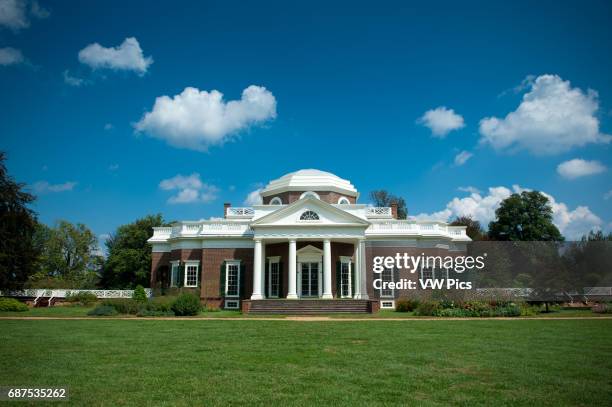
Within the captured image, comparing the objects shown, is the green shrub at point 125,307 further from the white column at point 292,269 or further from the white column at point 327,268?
the white column at point 327,268

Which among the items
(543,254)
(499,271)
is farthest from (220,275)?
(543,254)

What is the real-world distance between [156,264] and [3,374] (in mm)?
31113

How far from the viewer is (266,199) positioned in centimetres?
4109

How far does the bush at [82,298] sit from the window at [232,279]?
1155cm

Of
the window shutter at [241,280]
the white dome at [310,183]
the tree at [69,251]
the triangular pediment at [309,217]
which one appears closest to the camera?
the triangular pediment at [309,217]

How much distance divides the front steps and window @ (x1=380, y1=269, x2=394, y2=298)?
20.0 ft

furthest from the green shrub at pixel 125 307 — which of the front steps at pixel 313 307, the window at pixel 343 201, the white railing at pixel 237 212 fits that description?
the window at pixel 343 201

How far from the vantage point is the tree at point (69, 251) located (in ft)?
213

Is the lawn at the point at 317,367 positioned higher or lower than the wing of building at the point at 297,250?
lower

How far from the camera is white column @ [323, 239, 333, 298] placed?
103 feet

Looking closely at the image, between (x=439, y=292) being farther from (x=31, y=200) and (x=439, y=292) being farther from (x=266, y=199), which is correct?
(x=31, y=200)

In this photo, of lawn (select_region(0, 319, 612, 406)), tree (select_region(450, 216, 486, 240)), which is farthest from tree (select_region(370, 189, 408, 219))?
lawn (select_region(0, 319, 612, 406))

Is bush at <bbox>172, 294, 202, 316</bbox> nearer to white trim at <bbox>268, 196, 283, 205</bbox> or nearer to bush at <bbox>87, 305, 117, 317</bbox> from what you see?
bush at <bbox>87, 305, 117, 317</bbox>

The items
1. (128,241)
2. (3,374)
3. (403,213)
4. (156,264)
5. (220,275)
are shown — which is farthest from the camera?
(403,213)
